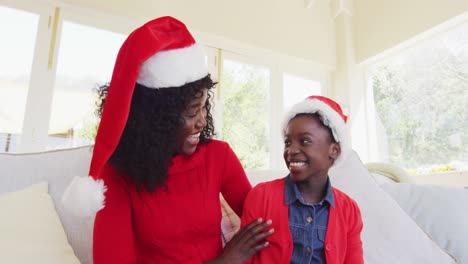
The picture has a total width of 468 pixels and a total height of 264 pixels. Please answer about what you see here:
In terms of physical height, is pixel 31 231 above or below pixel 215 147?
below

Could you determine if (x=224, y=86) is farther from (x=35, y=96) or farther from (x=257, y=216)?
(x=257, y=216)

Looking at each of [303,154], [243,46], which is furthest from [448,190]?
[243,46]

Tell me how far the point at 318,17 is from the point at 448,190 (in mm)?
3204

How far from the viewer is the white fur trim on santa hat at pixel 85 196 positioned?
687mm

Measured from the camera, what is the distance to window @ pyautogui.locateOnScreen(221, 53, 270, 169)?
337 centimetres

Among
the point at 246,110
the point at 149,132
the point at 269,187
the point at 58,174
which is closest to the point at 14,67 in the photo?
the point at 58,174

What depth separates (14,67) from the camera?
8.28ft

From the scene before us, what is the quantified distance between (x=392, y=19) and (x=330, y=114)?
118 inches

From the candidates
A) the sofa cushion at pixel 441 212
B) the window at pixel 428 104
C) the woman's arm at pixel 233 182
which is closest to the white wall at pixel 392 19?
the window at pixel 428 104

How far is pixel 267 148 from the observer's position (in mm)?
3564

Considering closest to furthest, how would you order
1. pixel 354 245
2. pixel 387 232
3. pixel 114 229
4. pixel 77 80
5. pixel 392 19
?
pixel 114 229, pixel 354 245, pixel 387 232, pixel 77 80, pixel 392 19

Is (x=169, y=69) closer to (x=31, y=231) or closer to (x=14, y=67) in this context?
(x=31, y=231)

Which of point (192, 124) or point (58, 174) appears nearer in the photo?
point (192, 124)

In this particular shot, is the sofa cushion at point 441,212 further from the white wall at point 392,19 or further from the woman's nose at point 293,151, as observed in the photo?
the white wall at point 392,19
